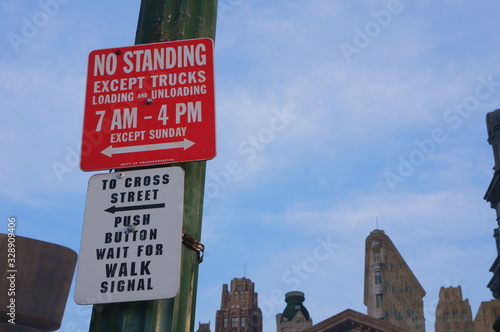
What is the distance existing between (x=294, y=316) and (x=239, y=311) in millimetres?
40897

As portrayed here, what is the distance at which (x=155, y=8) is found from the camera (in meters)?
5.39

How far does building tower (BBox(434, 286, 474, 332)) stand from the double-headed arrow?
114 metres

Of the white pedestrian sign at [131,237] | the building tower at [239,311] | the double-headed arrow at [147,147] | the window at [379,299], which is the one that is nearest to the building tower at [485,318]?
the window at [379,299]

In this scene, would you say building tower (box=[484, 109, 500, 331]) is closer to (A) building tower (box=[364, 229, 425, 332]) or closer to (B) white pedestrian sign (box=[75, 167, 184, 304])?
(B) white pedestrian sign (box=[75, 167, 184, 304])

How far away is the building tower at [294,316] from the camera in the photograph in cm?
9369

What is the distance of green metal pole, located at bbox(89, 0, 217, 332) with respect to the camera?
411 centimetres

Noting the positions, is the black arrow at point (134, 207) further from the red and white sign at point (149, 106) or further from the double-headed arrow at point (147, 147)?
the double-headed arrow at point (147, 147)

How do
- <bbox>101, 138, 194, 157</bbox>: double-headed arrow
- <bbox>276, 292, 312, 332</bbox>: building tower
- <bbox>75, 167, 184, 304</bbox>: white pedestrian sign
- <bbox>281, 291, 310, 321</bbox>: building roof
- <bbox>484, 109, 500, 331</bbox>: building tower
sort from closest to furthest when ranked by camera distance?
1. <bbox>75, 167, 184, 304</bbox>: white pedestrian sign
2. <bbox>101, 138, 194, 157</bbox>: double-headed arrow
3. <bbox>484, 109, 500, 331</bbox>: building tower
4. <bbox>276, 292, 312, 332</bbox>: building tower
5. <bbox>281, 291, 310, 321</bbox>: building roof

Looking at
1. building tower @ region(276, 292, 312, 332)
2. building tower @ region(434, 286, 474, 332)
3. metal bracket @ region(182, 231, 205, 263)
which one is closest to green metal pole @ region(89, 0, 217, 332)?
metal bracket @ region(182, 231, 205, 263)

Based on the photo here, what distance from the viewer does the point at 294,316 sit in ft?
317

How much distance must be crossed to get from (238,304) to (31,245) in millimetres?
91021

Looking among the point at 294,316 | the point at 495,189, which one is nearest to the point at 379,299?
the point at 294,316

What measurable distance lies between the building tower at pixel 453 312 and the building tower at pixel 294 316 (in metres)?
27.3

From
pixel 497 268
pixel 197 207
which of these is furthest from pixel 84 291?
pixel 497 268
